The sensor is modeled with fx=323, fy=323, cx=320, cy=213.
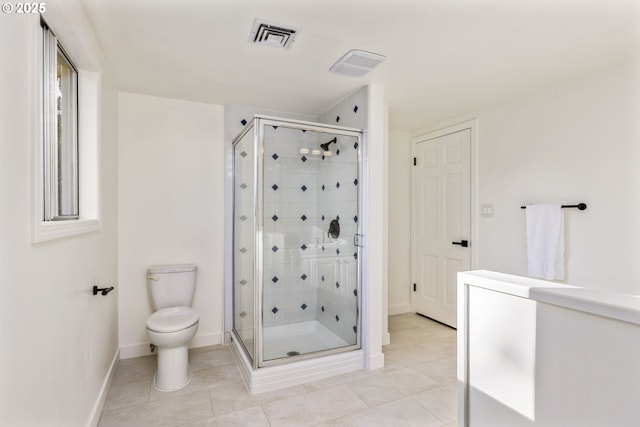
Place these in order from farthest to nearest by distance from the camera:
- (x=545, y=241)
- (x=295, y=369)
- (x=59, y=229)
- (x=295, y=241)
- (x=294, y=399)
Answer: (x=295, y=241) < (x=545, y=241) < (x=295, y=369) < (x=294, y=399) < (x=59, y=229)

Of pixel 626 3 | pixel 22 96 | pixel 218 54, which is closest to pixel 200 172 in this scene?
pixel 218 54

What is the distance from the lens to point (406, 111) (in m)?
→ 3.29

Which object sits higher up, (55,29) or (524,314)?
(55,29)

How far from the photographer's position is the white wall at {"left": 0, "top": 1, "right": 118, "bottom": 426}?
0.92 metres

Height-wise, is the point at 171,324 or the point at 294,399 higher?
the point at 171,324

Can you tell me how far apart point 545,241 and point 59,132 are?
335 cm

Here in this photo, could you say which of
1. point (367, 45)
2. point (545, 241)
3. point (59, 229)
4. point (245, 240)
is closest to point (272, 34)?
point (367, 45)

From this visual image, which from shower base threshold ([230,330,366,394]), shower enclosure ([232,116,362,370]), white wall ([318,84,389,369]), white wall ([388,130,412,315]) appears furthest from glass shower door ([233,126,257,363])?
white wall ([388,130,412,315])

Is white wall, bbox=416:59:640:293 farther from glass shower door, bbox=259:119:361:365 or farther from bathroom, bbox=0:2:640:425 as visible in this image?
glass shower door, bbox=259:119:361:365

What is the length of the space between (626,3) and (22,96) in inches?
103

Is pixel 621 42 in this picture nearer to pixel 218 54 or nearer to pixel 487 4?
pixel 487 4

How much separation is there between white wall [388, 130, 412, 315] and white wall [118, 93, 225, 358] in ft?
6.65

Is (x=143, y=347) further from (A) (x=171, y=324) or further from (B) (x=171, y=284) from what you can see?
(A) (x=171, y=324)

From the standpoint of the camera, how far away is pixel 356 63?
224cm
